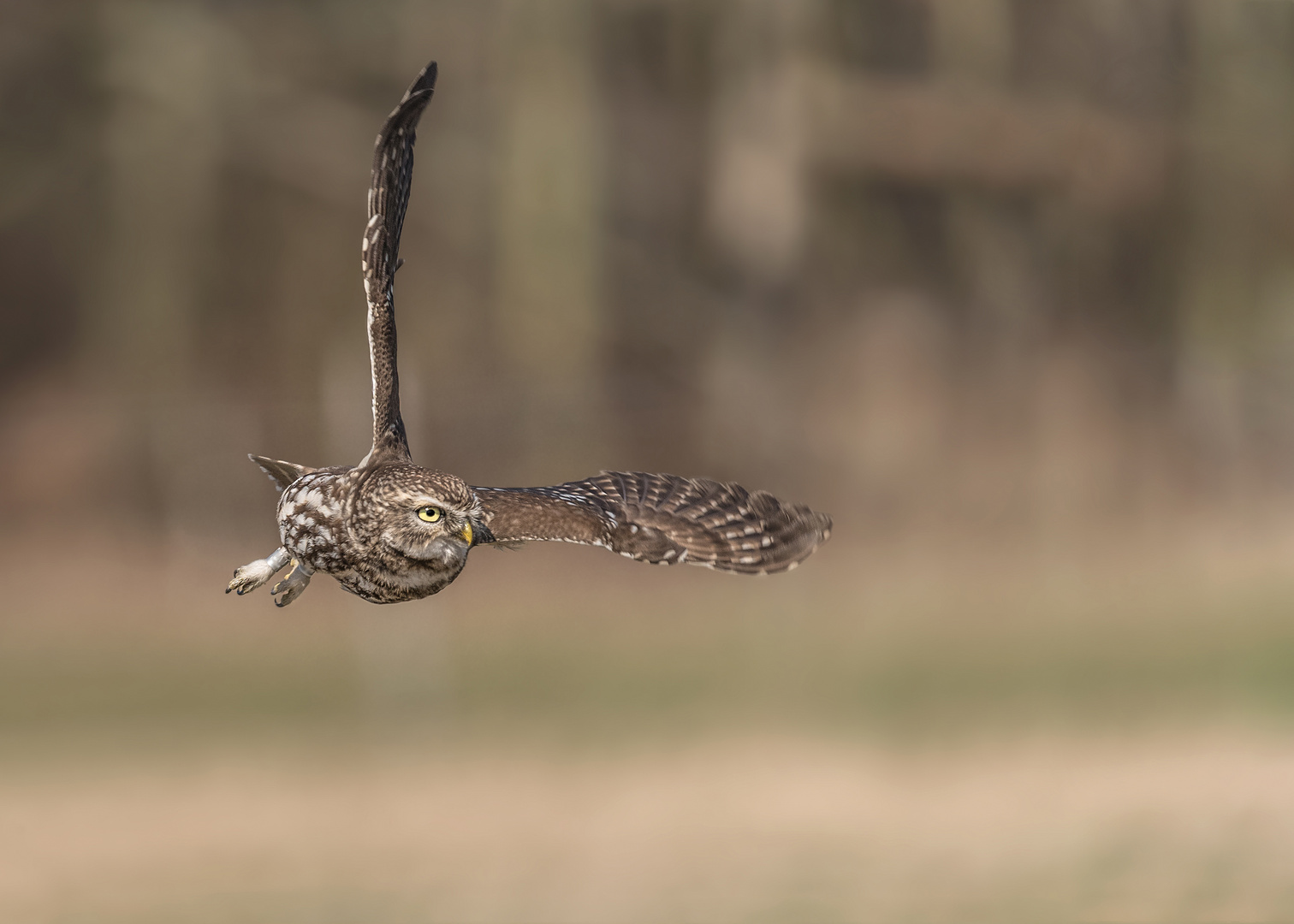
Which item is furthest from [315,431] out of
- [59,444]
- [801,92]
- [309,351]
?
[801,92]

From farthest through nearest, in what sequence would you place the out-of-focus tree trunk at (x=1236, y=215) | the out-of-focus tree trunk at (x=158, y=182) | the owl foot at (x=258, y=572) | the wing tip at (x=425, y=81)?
the out-of-focus tree trunk at (x=1236, y=215), the out-of-focus tree trunk at (x=158, y=182), the owl foot at (x=258, y=572), the wing tip at (x=425, y=81)

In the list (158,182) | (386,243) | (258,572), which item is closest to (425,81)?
(386,243)

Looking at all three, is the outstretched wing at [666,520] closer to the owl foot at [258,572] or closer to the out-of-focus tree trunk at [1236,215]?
the owl foot at [258,572]

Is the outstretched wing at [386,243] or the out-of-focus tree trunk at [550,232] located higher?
the out-of-focus tree trunk at [550,232]

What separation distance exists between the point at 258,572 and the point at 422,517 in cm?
73

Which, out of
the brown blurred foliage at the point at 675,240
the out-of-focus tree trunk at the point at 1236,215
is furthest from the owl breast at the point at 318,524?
the out-of-focus tree trunk at the point at 1236,215

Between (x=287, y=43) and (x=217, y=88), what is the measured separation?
106 centimetres

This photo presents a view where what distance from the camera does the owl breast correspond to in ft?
12.6

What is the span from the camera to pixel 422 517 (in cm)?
370

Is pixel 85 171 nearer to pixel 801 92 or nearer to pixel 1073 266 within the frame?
pixel 801 92

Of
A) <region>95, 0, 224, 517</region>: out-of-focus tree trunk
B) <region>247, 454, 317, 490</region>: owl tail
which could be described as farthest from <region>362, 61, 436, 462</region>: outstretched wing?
<region>95, 0, 224, 517</region>: out-of-focus tree trunk

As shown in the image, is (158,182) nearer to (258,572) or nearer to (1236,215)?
(258,572)

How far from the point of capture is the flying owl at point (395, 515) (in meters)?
3.72

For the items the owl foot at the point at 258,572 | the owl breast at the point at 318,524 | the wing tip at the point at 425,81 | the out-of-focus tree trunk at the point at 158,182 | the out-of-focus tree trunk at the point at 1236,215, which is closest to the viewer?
the wing tip at the point at 425,81
